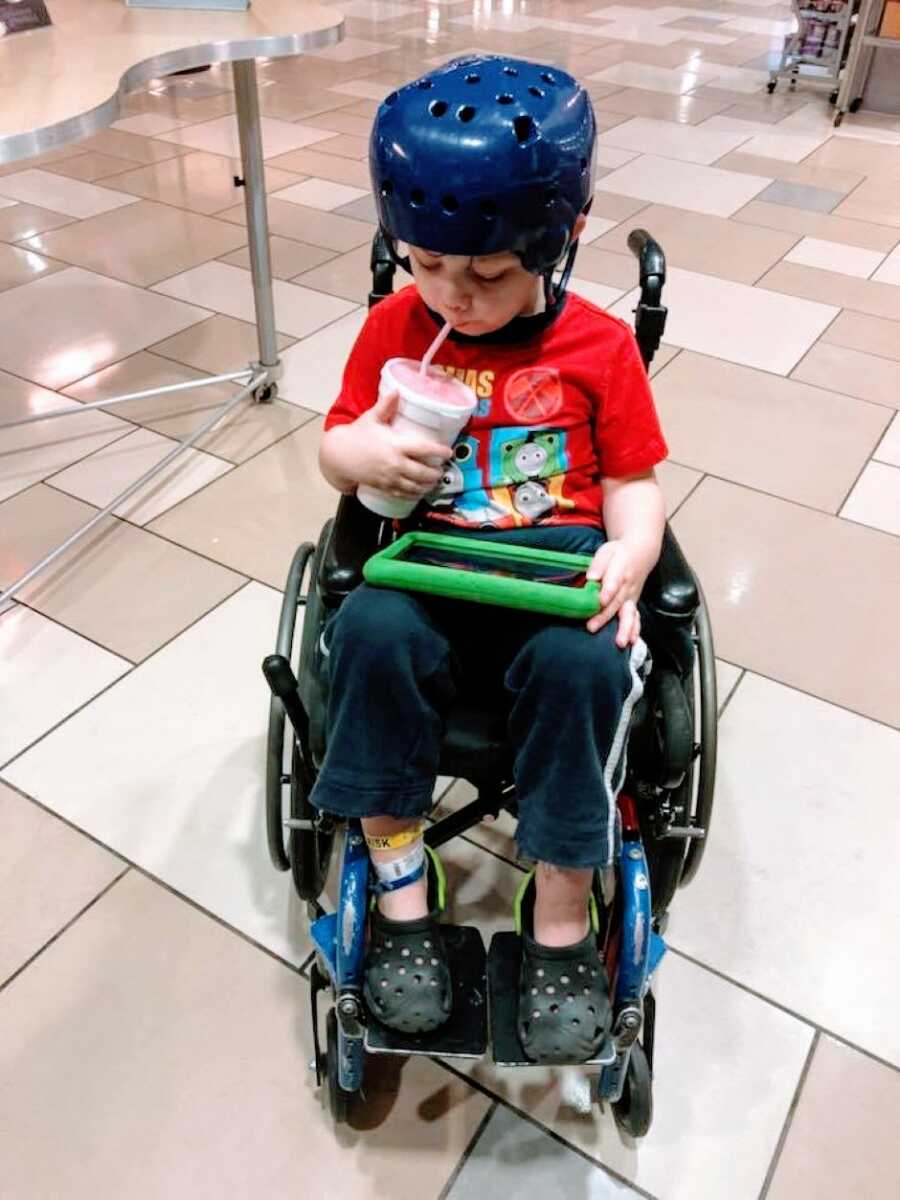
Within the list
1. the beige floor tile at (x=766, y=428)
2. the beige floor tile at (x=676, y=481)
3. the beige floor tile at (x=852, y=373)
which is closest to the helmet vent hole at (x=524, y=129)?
the beige floor tile at (x=676, y=481)

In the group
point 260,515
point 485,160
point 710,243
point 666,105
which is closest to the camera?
point 485,160

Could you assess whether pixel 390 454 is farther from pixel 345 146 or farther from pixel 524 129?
pixel 345 146

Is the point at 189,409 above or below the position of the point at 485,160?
below

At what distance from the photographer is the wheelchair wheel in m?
1.05

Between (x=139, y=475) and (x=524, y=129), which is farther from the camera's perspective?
(x=139, y=475)

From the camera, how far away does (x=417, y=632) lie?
2.86ft

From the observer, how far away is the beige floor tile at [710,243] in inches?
113

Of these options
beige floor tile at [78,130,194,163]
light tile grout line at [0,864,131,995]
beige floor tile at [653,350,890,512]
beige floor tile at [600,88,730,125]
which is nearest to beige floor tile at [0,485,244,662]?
light tile grout line at [0,864,131,995]

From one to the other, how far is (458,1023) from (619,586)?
0.43m

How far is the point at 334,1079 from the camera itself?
1004 millimetres

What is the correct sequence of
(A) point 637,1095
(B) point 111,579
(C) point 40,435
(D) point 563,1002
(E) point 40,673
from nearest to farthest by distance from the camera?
(D) point 563,1002 < (A) point 637,1095 < (E) point 40,673 < (B) point 111,579 < (C) point 40,435

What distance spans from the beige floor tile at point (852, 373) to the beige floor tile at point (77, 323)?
1537 millimetres

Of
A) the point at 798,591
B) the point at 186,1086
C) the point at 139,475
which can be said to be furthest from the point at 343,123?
the point at 186,1086

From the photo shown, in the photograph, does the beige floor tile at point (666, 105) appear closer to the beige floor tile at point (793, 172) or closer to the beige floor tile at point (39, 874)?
the beige floor tile at point (793, 172)
